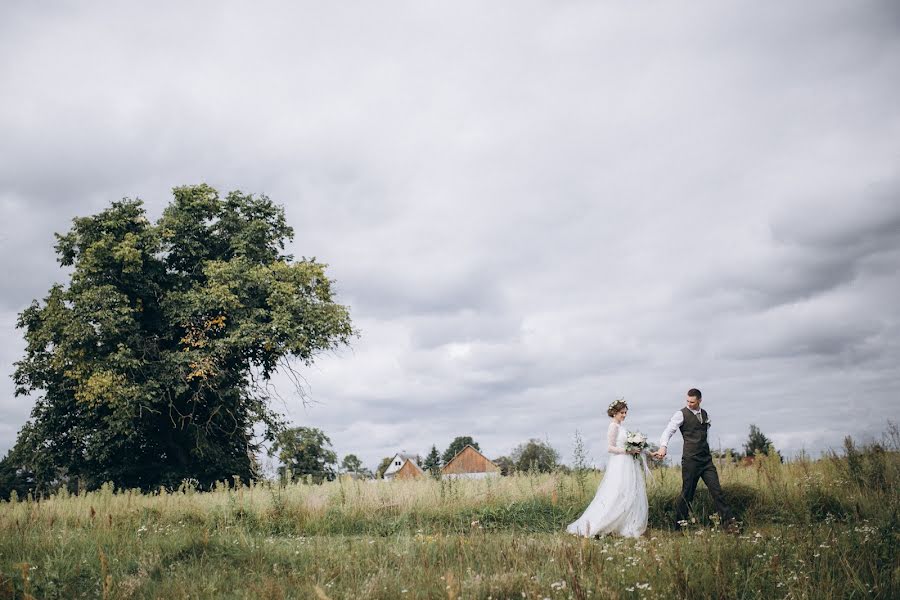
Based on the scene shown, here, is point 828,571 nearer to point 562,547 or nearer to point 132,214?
point 562,547

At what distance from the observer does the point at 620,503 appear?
10.0m

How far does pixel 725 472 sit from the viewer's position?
12812 millimetres

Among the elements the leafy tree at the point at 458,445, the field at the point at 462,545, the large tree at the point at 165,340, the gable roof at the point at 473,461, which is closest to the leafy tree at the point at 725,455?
the field at the point at 462,545

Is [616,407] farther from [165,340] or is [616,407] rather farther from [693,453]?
[165,340]

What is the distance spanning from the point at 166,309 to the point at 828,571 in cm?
2276

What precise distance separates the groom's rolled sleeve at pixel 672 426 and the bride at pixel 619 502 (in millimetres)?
610

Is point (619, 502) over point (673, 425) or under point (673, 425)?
under

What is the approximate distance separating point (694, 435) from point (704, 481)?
32.4 inches

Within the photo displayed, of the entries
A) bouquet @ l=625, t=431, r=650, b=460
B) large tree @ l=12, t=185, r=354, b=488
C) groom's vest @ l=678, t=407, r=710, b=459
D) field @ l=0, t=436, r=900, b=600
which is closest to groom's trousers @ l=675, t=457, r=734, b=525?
groom's vest @ l=678, t=407, r=710, b=459

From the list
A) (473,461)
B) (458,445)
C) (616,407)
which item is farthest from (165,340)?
(458,445)

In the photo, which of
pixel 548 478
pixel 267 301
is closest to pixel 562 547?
pixel 548 478

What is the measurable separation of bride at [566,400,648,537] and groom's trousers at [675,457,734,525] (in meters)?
0.90

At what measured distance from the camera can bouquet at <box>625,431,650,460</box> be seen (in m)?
10.4

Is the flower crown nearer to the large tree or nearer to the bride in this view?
the bride
